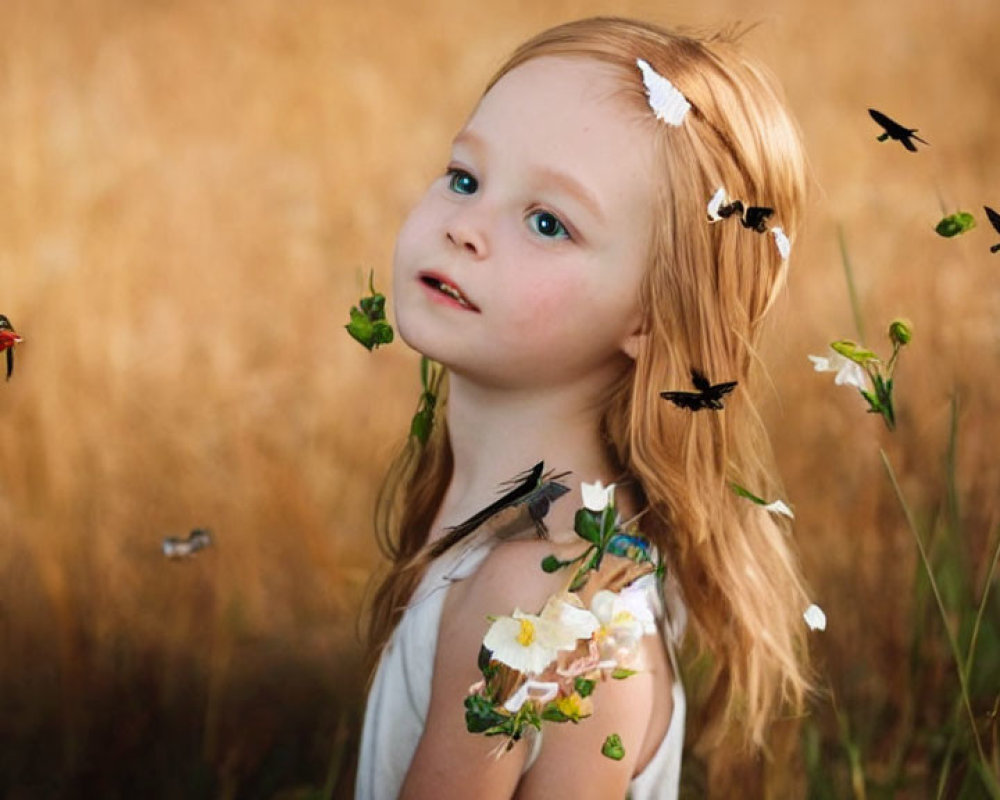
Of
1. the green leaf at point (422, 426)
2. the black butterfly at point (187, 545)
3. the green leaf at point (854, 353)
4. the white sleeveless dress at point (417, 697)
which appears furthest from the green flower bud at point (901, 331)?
the black butterfly at point (187, 545)

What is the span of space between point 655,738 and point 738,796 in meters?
0.49

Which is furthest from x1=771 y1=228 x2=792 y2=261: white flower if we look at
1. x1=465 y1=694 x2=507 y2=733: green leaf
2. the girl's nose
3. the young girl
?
x1=465 y1=694 x2=507 y2=733: green leaf

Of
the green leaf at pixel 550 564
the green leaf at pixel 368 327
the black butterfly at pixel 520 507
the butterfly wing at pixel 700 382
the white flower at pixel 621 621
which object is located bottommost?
the white flower at pixel 621 621

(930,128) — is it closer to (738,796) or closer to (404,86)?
(404,86)

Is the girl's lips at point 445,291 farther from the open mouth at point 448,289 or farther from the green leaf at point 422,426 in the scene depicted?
the green leaf at point 422,426

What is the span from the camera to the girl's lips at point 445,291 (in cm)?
140

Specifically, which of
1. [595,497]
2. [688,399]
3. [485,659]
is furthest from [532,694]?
[688,399]

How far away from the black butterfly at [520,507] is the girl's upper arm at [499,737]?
0.03 m

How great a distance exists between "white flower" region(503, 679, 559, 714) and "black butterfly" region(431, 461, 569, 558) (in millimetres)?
146

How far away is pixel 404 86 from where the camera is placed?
234 cm

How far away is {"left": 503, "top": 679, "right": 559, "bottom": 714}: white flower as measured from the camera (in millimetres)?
1258

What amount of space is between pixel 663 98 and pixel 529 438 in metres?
0.31

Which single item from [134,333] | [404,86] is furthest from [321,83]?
[134,333]

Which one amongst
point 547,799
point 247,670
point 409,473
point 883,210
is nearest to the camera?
point 547,799
